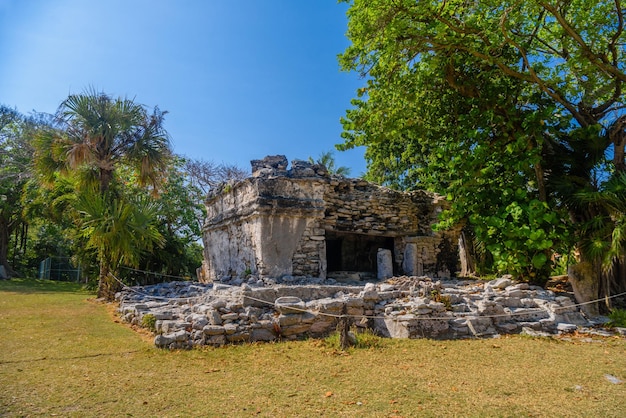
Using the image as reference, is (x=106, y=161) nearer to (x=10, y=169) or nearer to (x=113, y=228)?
(x=113, y=228)

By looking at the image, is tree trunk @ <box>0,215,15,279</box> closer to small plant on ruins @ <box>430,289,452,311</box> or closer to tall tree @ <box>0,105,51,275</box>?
tall tree @ <box>0,105,51,275</box>

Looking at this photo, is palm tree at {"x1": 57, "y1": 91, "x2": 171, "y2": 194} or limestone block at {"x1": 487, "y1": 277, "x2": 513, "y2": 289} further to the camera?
palm tree at {"x1": 57, "y1": 91, "x2": 171, "y2": 194}

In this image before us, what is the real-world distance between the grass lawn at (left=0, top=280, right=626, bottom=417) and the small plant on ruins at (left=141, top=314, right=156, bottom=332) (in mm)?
443

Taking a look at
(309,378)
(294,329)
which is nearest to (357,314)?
(294,329)

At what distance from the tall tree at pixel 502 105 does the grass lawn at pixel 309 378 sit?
319 cm

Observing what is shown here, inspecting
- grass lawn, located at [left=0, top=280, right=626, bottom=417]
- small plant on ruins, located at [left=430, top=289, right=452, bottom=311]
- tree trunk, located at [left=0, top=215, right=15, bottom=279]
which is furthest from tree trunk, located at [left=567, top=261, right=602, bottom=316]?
tree trunk, located at [left=0, top=215, right=15, bottom=279]

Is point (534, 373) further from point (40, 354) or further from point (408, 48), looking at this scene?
point (408, 48)

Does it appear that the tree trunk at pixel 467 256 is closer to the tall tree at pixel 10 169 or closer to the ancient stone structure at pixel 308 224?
the ancient stone structure at pixel 308 224

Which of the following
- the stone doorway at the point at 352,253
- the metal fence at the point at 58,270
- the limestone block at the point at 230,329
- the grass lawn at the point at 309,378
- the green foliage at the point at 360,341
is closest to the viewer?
the grass lawn at the point at 309,378

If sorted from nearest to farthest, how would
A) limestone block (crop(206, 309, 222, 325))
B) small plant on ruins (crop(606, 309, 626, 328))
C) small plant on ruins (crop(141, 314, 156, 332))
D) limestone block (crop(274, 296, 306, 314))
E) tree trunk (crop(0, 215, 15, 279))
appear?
limestone block (crop(206, 309, 222, 325))
limestone block (crop(274, 296, 306, 314))
small plant on ruins (crop(141, 314, 156, 332))
small plant on ruins (crop(606, 309, 626, 328))
tree trunk (crop(0, 215, 15, 279))

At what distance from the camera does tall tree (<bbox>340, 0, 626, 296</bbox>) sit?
26.9 ft

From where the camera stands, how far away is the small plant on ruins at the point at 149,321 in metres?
6.70

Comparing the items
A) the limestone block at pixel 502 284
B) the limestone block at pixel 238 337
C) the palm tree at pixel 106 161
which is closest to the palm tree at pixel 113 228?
the palm tree at pixel 106 161

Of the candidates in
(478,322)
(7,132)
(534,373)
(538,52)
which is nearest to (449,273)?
(478,322)
